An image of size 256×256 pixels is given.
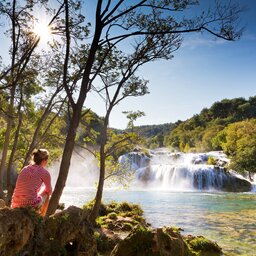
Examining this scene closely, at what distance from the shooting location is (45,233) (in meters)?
5.37

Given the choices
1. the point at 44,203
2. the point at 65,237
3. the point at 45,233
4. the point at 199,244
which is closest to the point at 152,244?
the point at 65,237

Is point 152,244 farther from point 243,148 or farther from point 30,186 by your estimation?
point 243,148

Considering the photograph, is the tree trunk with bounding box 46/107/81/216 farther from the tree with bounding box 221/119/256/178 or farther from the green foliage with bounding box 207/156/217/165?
the green foliage with bounding box 207/156/217/165

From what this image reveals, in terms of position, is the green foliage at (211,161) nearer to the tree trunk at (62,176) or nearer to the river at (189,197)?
the river at (189,197)

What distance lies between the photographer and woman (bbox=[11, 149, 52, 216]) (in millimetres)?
6180

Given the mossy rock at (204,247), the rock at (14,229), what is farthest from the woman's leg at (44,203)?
the mossy rock at (204,247)

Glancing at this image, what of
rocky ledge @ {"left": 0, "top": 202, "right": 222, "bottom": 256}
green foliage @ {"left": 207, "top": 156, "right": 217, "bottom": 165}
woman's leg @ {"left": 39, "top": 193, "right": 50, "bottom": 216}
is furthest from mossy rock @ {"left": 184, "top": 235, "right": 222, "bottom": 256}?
green foliage @ {"left": 207, "top": 156, "right": 217, "bottom": 165}

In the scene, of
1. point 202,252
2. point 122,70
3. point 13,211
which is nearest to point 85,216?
point 13,211

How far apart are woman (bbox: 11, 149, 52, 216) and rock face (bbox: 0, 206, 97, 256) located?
0.69 metres

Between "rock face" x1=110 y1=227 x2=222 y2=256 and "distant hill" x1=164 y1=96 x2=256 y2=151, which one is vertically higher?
"distant hill" x1=164 y1=96 x2=256 y2=151

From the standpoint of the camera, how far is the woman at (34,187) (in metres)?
6.18

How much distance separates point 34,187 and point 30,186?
0.26 feet

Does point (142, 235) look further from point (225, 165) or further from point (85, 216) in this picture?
point (225, 165)

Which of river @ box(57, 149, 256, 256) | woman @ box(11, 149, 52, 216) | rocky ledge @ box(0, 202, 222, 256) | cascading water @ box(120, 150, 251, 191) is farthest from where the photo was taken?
cascading water @ box(120, 150, 251, 191)
